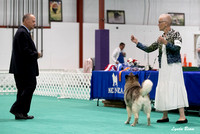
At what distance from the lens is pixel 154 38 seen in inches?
625

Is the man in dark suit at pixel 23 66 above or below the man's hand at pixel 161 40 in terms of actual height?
below

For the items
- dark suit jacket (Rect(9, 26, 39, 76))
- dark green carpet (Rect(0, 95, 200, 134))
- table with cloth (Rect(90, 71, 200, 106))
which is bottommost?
dark green carpet (Rect(0, 95, 200, 134))

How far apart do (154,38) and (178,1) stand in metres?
2.23

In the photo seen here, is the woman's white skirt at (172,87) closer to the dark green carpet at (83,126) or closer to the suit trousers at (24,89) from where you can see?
the dark green carpet at (83,126)

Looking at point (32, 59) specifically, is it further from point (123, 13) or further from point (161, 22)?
point (123, 13)

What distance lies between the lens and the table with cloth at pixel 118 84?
5.49 metres

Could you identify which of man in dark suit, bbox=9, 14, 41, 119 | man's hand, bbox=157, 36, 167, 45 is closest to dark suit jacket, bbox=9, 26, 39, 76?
man in dark suit, bbox=9, 14, 41, 119

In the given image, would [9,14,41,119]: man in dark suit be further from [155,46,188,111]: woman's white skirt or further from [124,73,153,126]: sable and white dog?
[155,46,188,111]: woman's white skirt

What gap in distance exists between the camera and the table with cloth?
5.49m

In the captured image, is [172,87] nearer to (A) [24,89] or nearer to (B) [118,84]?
(A) [24,89]

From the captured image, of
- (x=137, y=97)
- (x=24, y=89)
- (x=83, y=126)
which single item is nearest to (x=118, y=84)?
(x=24, y=89)

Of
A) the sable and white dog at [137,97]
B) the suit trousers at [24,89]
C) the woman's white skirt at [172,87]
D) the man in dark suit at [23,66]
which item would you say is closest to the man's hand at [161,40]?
the woman's white skirt at [172,87]

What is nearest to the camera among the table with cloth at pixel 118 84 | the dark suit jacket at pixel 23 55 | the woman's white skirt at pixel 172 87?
the woman's white skirt at pixel 172 87

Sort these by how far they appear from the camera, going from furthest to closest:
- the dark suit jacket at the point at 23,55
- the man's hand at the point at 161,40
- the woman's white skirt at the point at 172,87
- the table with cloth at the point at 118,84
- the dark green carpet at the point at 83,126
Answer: the table with cloth at the point at 118,84
the dark suit jacket at the point at 23,55
the woman's white skirt at the point at 172,87
the man's hand at the point at 161,40
the dark green carpet at the point at 83,126
